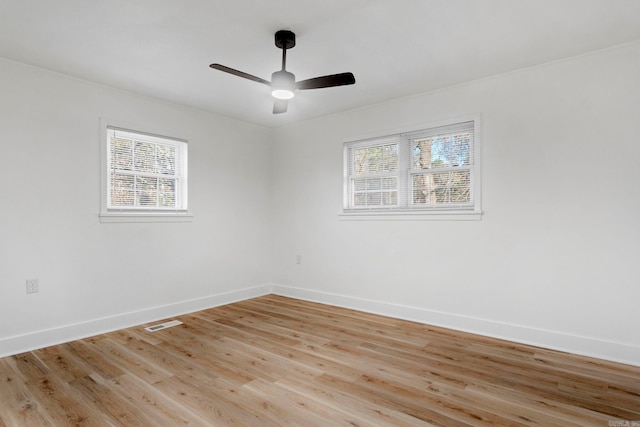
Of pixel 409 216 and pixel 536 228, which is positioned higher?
pixel 409 216

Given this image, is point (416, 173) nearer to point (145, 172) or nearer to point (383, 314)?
point (383, 314)

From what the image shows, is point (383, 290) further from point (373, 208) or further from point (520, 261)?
point (520, 261)

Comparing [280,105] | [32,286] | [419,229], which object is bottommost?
[32,286]

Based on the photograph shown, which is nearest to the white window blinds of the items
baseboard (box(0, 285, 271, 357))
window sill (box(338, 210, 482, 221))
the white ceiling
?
the white ceiling

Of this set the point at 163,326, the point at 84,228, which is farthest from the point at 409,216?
the point at 84,228

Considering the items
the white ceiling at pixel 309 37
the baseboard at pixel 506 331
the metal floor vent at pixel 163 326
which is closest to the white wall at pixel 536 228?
the baseboard at pixel 506 331

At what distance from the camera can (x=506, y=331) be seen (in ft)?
11.0

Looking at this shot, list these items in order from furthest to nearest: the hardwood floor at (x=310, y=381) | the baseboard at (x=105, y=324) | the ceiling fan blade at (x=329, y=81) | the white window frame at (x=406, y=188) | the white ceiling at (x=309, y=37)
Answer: the white window frame at (x=406, y=188) < the baseboard at (x=105, y=324) < the ceiling fan blade at (x=329, y=81) < the white ceiling at (x=309, y=37) < the hardwood floor at (x=310, y=381)

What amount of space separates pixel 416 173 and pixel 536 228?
4.36ft

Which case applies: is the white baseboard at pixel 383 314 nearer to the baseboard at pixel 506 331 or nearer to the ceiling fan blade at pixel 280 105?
the baseboard at pixel 506 331

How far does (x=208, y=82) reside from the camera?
3572mm

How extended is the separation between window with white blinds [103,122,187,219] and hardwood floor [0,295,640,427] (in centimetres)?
140

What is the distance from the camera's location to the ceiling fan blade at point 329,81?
2578 millimetres

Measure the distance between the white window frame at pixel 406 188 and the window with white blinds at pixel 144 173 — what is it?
2056mm
